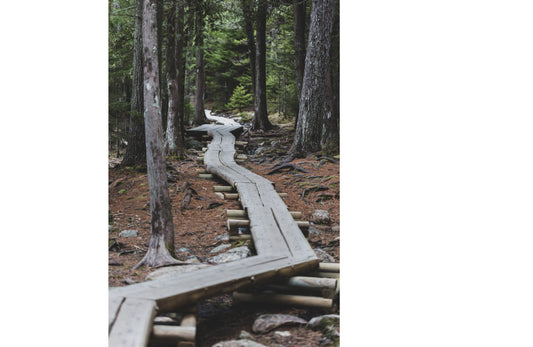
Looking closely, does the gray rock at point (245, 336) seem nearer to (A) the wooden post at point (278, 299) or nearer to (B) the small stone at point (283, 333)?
(B) the small stone at point (283, 333)

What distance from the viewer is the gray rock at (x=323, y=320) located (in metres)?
2.99

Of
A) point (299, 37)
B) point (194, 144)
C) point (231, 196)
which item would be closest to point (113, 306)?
point (231, 196)

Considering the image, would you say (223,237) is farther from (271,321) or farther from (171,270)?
(271,321)

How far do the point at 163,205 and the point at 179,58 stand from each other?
7.07 metres

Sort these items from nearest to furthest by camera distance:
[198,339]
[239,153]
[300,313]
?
1. [198,339]
2. [300,313]
3. [239,153]

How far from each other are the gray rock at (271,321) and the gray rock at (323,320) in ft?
0.23

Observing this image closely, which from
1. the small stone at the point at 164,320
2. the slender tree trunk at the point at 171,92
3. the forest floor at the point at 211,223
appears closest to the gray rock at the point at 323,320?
the forest floor at the point at 211,223

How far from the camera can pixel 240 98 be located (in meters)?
24.0

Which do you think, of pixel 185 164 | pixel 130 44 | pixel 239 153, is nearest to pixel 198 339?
pixel 185 164

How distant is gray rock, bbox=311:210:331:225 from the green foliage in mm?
18903

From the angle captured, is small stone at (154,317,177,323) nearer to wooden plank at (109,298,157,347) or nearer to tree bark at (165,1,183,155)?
wooden plank at (109,298,157,347)

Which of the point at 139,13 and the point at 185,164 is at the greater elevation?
the point at 139,13
